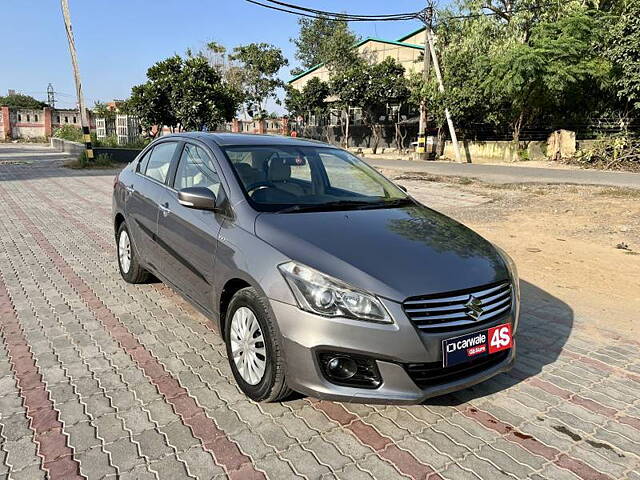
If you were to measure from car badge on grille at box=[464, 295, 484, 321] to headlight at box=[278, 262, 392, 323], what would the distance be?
1.61ft

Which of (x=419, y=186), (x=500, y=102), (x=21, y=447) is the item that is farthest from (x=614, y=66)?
(x=21, y=447)

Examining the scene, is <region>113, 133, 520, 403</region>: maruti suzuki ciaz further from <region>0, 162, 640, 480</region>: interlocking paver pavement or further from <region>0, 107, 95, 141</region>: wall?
<region>0, 107, 95, 141</region>: wall

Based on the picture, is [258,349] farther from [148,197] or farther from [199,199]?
[148,197]

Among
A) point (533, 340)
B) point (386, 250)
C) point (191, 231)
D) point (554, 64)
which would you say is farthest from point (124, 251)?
point (554, 64)

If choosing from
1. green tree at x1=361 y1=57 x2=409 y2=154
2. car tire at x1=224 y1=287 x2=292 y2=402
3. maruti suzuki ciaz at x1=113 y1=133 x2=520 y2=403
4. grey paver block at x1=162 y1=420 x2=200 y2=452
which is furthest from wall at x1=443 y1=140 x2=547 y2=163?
grey paver block at x1=162 y1=420 x2=200 y2=452

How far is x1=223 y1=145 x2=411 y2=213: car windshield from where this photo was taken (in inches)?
135

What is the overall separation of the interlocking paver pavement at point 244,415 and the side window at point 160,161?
1209 millimetres

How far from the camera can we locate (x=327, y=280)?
2551mm

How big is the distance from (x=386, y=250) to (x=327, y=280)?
1.52 feet

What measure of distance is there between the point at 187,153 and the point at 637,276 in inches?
208

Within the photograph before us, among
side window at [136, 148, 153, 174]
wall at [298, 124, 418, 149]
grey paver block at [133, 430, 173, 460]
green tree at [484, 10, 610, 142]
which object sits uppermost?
green tree at [484, 10, 610, 142]

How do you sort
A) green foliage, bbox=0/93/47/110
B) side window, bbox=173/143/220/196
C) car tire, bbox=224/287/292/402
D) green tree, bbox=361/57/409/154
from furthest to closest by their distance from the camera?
green foliage, bbox=0/93/47/110 → green tree, bbox=361/57/409/154 → side window, bbox=173/143/220/196 → car tire, bbox=224/287/292/402

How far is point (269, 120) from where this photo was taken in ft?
151

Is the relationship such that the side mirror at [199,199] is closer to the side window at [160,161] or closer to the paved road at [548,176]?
the side window at [160,161]
